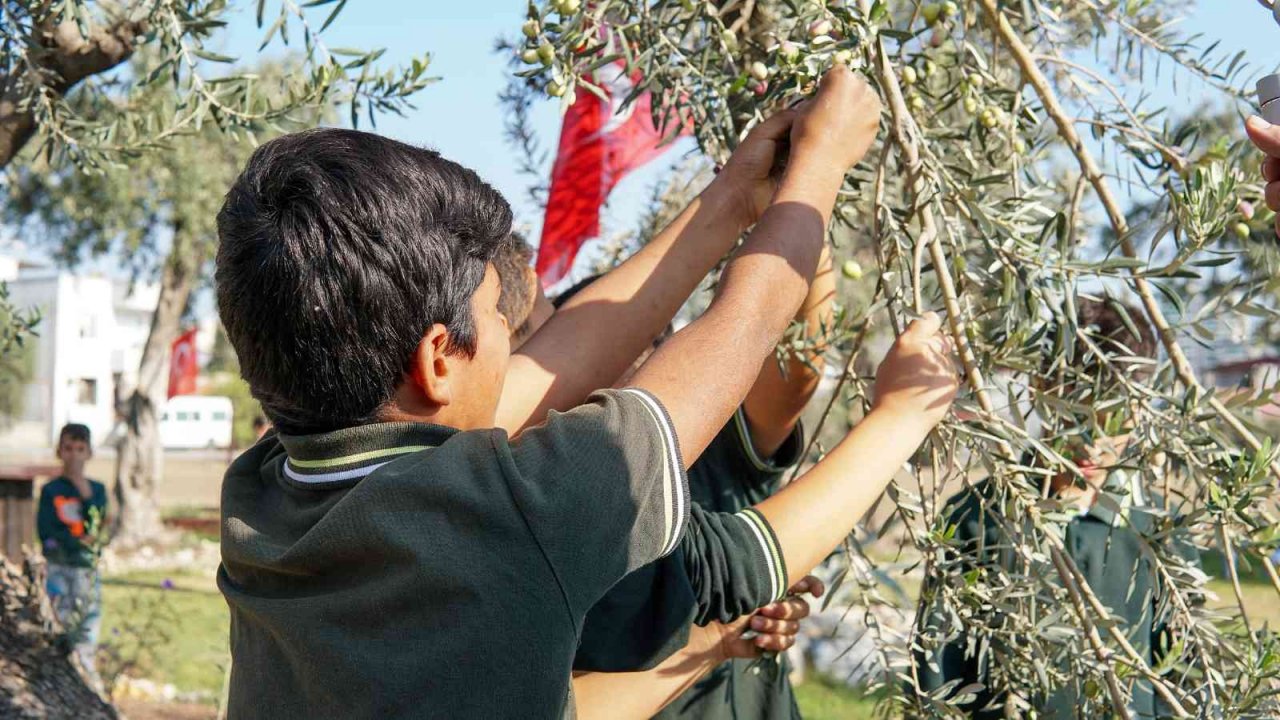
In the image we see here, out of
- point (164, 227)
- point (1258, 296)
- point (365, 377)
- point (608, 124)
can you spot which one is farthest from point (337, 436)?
point (164, 227)

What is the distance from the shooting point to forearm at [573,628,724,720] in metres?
1.70

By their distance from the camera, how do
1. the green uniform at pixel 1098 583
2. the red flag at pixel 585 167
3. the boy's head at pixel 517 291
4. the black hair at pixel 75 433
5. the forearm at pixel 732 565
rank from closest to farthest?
the forearm at pixel 732 565 < the boy's head at pixel 517 291 < the green uniform at pixel 1098 583 < the red flag at pixel 585 167 < the black hair at pixel 75 433

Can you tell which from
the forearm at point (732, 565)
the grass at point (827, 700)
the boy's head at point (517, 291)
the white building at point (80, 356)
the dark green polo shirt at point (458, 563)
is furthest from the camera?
the white building at point (80, 356)

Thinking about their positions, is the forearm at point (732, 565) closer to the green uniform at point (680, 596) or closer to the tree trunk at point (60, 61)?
the green uniform at point (680, 596)

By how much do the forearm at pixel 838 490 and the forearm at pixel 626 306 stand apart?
1.22ft

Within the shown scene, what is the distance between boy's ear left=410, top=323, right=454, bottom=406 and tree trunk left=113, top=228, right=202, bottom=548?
1545 centimetres

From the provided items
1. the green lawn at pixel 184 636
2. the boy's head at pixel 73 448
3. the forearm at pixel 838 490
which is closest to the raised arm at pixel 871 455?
the forearm at pixel 838 490

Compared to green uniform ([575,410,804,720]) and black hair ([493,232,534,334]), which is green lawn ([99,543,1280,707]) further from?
green uniform ([575,410,804,720])

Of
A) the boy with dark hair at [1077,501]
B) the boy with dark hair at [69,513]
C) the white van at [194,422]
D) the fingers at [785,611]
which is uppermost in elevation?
the boy with dark hair at [1077,501]

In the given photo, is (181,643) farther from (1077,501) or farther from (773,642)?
(1077,501)

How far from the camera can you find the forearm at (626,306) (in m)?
1.74

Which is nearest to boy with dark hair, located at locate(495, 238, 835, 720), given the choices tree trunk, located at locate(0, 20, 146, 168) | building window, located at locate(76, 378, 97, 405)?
tree trunk, located at locate(0, 20, 146, 168)

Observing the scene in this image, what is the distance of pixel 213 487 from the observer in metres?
26.5

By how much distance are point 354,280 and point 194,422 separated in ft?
148
